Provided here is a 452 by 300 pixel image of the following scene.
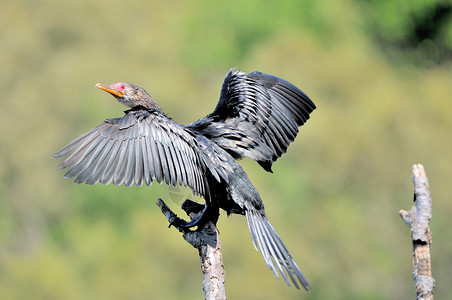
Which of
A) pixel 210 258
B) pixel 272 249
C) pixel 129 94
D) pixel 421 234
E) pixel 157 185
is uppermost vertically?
pixel 157 185

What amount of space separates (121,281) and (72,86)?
9311mm

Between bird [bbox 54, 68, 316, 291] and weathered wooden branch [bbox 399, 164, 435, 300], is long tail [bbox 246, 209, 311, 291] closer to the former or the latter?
bird [bbox 54, 68, 316, 291]

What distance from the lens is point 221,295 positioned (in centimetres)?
704

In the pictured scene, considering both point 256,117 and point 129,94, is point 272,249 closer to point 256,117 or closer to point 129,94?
point 256,117

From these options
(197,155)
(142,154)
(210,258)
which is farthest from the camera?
(197,155)

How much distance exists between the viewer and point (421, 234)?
7.26 m

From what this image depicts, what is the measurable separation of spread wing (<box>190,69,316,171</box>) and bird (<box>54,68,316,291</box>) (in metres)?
0.01

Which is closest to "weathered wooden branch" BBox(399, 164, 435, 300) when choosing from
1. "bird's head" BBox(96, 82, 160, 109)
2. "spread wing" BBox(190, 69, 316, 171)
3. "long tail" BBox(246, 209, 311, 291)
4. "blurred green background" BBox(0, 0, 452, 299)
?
"long tail" BBox(246, 209, 311, 291)

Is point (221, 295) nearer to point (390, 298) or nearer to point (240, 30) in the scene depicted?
point (390, 298)

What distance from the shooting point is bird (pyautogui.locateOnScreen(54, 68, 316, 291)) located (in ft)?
24.2

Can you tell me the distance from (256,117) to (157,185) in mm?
17009

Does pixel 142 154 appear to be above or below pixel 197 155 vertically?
below

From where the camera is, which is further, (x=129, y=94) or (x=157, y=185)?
(x=157, y=185)

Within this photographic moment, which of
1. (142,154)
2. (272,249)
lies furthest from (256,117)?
(272,249)
